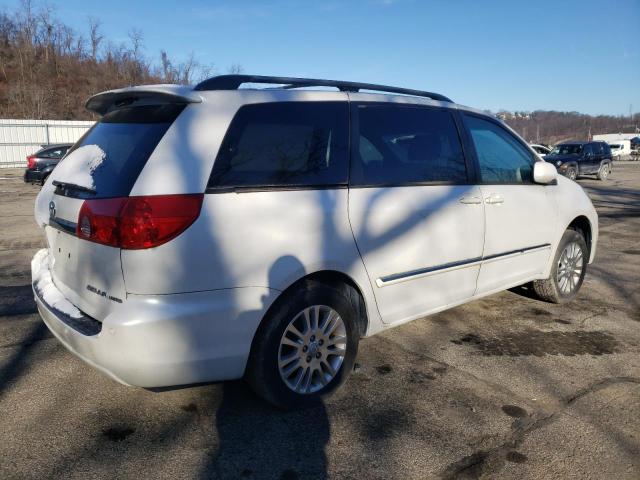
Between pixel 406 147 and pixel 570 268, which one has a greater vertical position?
pixel 406 147

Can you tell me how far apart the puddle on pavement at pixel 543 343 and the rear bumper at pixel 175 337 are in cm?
209

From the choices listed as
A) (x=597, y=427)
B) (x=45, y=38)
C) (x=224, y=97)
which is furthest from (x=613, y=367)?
(x=45, y=38)

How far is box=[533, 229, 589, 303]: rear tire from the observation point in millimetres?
5043

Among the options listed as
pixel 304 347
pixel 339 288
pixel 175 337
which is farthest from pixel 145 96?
pixel 304 347

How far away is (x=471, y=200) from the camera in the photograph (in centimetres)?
392

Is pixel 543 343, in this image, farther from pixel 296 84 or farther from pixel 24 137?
pixel 24 137

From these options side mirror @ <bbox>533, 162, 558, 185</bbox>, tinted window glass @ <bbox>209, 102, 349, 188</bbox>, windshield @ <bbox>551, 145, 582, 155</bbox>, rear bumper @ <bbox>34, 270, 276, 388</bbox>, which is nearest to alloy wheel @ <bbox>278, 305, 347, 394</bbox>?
rear bumper @ <bbox>34, 270, 276, 388</bbox>

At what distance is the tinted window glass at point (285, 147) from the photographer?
279 cm

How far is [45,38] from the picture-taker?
5744 cm

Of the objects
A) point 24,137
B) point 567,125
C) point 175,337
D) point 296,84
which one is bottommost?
point 175,337

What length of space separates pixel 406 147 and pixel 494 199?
935 millimetres

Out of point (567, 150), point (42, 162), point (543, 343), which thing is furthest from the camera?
point (567, 150)

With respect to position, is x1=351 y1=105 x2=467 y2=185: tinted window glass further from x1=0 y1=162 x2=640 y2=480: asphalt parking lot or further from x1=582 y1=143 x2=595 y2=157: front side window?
x1=582 y1=143 x2=595 y2=157: front side window

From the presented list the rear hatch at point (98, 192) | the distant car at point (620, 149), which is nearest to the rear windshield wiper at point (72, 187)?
the rear hatch at point (98, 192)
